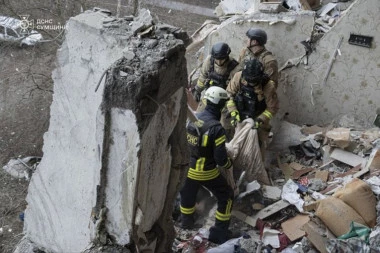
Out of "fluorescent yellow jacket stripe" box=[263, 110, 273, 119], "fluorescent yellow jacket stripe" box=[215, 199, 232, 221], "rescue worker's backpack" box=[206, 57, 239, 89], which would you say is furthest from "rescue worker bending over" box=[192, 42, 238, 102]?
"fluorescent yellow jacket stripe" box=[215, 199, 232, 221]

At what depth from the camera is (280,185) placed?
6.66 m

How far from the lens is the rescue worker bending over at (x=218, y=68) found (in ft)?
21.7

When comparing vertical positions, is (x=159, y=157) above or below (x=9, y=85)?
above

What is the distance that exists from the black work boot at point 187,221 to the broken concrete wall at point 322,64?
316cm

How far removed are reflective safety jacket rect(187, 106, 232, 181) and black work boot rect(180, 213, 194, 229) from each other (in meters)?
0.71

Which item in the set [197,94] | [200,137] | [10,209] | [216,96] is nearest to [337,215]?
[200,137]

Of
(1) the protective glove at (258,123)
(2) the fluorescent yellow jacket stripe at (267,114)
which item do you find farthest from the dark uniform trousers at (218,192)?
(2) the fluorescent yellow jacket stripe at (267,114)

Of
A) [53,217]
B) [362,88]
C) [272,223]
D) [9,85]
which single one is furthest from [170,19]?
[53,217]

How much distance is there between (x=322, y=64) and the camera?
24.9 ft

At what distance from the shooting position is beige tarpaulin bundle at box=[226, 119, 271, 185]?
6.13 metres

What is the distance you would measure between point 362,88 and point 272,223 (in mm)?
3237

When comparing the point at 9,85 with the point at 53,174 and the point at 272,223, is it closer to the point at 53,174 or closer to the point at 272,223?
the point at 272,223

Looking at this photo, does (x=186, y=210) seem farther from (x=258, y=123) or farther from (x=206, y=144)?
(x=258, y=123)

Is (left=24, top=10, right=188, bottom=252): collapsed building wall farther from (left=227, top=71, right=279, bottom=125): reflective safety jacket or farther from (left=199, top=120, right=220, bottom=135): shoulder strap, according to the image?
(left=227, top=71, right=279, bottom=125): reflective safety jacket
